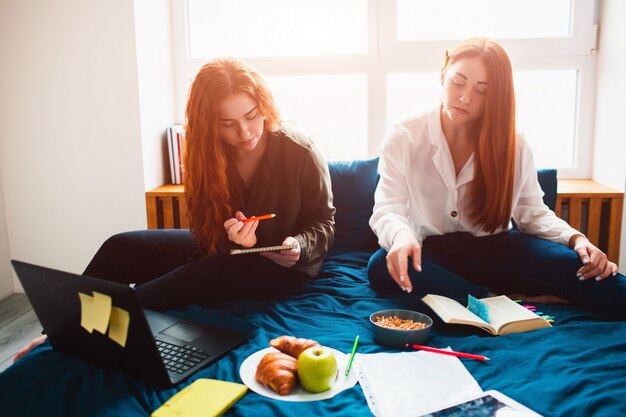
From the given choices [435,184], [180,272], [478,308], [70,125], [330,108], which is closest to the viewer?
[478,308]

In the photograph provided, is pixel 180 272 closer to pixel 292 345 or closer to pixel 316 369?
pixel 292 345

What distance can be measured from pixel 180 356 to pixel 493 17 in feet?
7.19

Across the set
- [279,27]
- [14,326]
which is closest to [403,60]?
[279,27]

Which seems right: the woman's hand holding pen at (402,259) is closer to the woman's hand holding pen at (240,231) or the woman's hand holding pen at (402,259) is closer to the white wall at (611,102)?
the woman's hand holding pen at (240,231)

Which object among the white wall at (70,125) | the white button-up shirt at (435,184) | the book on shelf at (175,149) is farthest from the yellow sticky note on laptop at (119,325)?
the book on shelf at (175,149)

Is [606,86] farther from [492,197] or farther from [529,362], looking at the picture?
[529,362]

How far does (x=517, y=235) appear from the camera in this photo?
5.66 ft

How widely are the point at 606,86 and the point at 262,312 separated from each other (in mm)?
1951

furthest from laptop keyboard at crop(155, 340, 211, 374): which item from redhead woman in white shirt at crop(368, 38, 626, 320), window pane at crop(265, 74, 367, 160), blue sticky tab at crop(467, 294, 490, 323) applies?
window pane at crop(265, 74, 367, 160)

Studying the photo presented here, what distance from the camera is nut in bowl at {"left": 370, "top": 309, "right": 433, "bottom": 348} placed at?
3.93 ft

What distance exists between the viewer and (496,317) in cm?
134

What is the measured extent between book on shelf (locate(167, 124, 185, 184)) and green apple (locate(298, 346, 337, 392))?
5.75 ft

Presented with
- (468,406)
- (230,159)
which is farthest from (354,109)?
(468,406)

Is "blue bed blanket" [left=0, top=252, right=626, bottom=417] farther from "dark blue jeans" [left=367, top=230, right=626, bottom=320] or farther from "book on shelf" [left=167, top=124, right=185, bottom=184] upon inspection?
"book on shelf" [left=167, top=124, right=185, bottom=184]
